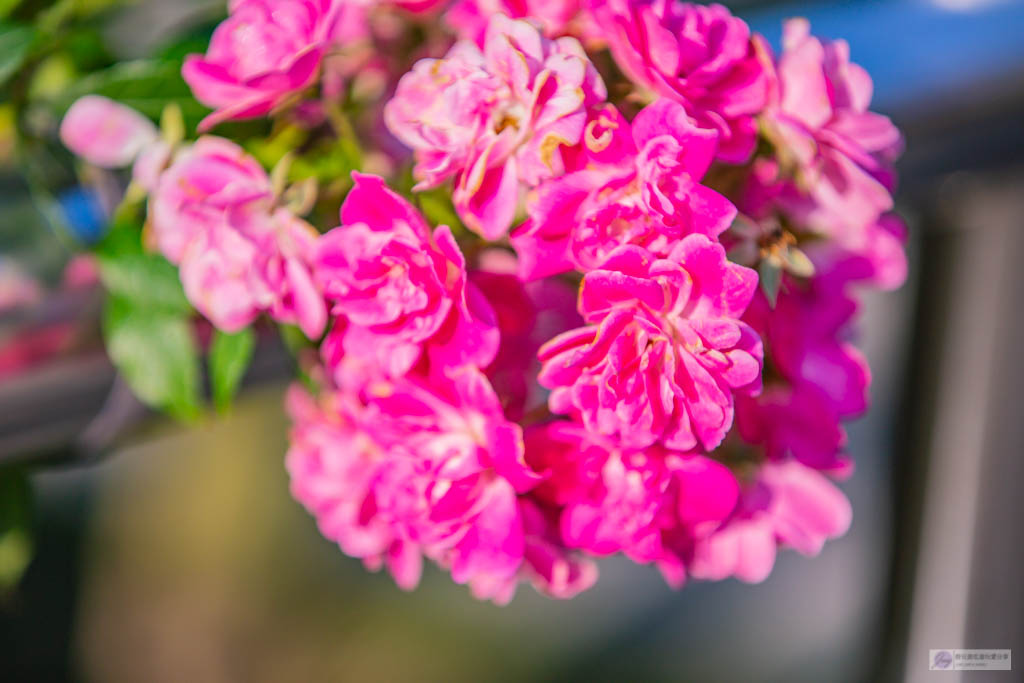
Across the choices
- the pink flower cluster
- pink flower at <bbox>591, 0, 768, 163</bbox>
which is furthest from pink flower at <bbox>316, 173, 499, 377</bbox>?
pink flower at <bbox>591, 0, 768, 163</bbox>

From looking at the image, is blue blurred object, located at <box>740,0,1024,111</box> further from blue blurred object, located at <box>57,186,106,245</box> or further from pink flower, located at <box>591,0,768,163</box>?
blue blurred object, located at <box>57,186,106,245</box>

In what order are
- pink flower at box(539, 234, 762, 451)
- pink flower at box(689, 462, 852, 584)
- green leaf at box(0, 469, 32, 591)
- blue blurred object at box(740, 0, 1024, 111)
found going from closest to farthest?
1. pink flower at box(539, 234, 762, 451)
2. pink flower at box(689, 462, 852, 584)
3. green leaf at box(0, 469, 32, 591)
4. blue blurred object at box(740, 0, 1024, 111)

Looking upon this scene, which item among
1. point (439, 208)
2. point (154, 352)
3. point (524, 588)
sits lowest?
point (524, 588)

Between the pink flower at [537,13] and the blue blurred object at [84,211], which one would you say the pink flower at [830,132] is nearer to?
the pink flower at [537,13]

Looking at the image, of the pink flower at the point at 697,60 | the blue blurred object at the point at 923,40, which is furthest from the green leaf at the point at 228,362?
the blue blurred object at the point at 923,40

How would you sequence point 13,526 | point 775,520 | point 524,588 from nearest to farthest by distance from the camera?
point 775,520 → point 13,526 → point 524,588

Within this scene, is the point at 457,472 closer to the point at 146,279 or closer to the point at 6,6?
the point at 146,279

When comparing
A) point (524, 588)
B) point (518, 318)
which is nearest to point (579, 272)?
point (518, 318)

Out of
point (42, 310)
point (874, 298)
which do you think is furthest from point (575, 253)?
point (874, 298)
